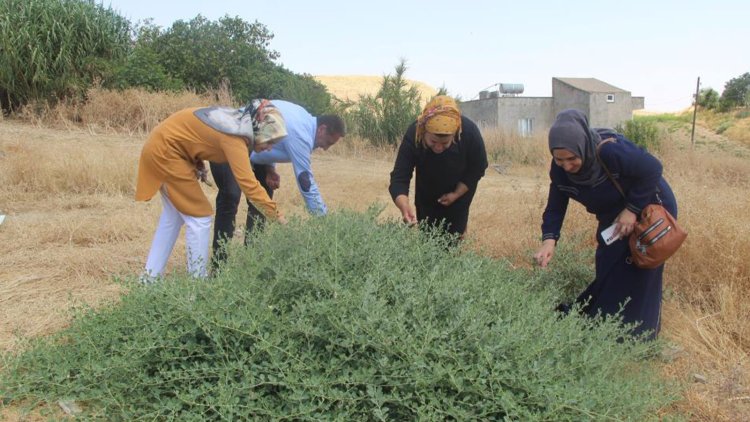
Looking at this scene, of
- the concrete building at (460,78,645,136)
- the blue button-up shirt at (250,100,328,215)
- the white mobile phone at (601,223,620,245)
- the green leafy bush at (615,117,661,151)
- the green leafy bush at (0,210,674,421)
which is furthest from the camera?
the concrete building at (460,78,645,136)

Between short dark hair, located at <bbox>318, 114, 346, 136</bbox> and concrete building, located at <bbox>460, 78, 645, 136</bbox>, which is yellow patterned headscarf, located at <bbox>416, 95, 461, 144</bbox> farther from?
concrete building, located at <bbox>460, 78, 645, 136</bbox>

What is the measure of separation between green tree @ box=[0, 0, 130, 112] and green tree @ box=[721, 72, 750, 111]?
140 ft

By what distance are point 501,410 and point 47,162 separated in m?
7.35

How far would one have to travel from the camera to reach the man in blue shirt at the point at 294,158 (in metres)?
3.65

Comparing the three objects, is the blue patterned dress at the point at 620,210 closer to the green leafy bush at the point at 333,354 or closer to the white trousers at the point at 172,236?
the green leafy bush at the point at 333,354

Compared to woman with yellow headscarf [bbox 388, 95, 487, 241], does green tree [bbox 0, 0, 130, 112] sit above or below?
above

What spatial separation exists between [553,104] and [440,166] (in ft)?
115

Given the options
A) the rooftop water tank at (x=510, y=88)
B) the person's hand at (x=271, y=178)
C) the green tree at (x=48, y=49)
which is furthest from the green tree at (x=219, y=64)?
the rooftop water tank at (x=510, y=88)

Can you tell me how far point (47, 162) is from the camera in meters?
7.58

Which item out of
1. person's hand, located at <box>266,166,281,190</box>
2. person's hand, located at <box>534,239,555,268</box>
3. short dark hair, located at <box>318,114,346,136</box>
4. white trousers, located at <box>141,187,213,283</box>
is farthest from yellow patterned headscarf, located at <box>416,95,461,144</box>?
white trousers, located at <box>141,187,213,283</box>

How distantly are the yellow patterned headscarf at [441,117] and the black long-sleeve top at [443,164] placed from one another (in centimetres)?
20

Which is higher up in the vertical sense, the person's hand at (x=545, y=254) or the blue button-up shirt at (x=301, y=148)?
the blue button-up shirt at (x=301, y=148)

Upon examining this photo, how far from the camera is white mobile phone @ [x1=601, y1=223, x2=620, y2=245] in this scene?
3193 millimetres

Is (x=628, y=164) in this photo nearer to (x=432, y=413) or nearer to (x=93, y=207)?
(x=432, y=413)
